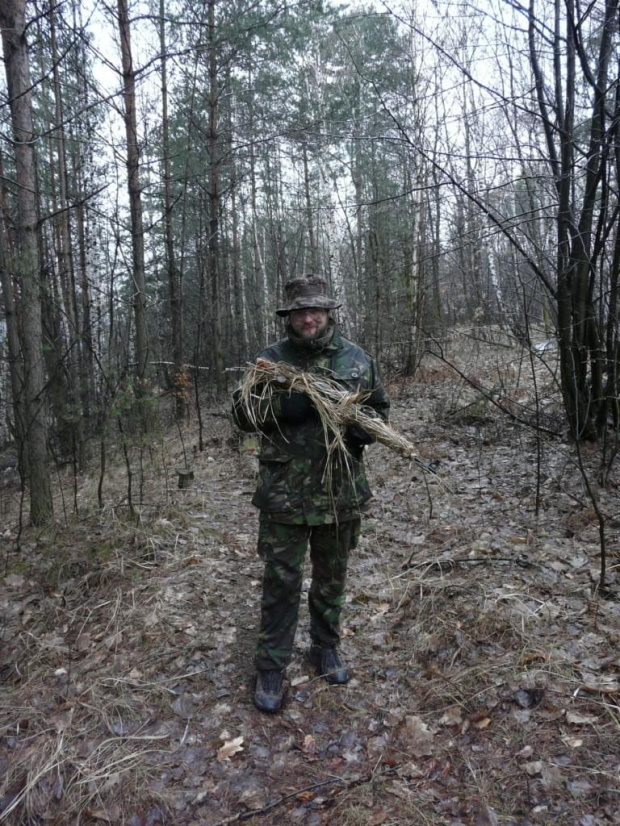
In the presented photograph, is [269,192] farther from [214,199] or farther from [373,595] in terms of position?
[373,595]

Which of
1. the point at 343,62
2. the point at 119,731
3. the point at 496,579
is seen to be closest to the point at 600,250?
the point at 496,579

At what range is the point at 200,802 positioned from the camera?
8.43ft

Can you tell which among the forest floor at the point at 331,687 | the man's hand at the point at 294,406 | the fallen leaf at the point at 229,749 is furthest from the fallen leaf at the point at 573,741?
the man's hand at the point at 294,406

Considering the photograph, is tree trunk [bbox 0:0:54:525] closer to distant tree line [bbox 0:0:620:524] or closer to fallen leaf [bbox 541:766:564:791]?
distant tree line [bbox 0:0:620:524]

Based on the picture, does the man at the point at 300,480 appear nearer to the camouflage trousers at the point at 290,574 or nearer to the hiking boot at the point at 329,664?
the camouflage trousers at the point at 290,574

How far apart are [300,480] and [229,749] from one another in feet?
4.79

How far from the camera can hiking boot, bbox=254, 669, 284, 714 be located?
121 inches

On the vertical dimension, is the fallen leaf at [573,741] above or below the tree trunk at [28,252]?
below

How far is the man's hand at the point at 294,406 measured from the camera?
2.96 meters

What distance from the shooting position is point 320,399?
2883 mm

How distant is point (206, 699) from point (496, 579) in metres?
2.25

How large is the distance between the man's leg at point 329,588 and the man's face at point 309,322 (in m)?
1.10

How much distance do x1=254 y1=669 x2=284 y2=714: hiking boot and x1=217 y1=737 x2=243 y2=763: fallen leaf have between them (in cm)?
22

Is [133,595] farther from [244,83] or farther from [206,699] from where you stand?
[244,83]
